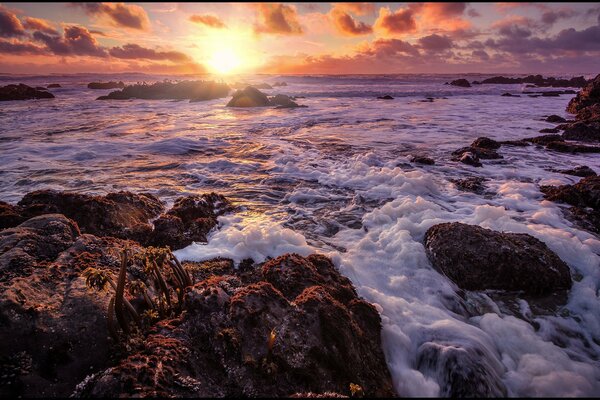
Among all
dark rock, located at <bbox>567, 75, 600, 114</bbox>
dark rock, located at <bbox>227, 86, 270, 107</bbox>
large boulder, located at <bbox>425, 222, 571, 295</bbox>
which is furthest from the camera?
dark rock, located at <bbox>227, 86, 270, 107</bbox>

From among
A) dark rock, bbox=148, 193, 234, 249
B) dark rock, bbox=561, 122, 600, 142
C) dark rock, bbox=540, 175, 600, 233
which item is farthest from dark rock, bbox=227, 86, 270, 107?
dark rock, bbox=540, 175, 600, 233

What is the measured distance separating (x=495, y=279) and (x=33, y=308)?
5.25 meters

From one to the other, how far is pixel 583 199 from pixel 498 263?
4.18 metres

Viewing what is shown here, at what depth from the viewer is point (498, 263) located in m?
4.40

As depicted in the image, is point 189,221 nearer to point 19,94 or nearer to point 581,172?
point 581,172

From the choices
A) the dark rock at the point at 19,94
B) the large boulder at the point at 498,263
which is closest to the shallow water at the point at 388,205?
the large boulder at the point at 498,263

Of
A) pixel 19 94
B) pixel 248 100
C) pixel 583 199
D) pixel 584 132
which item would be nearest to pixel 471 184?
pixel 583 199

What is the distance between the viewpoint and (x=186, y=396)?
93.8 inches

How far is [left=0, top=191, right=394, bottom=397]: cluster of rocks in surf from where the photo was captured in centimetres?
242

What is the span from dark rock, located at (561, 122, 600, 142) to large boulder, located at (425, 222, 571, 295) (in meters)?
12.9

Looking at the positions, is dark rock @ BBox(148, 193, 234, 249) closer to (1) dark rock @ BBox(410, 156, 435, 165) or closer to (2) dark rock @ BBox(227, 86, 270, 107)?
(1) dark rock @ BBox(410, 156, 435, 165)

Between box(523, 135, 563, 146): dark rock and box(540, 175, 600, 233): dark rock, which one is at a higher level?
box(523, 135, 563, 146): dark rock

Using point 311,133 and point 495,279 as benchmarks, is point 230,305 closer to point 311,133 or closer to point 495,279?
point 495,279

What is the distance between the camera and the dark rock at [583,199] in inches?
242
